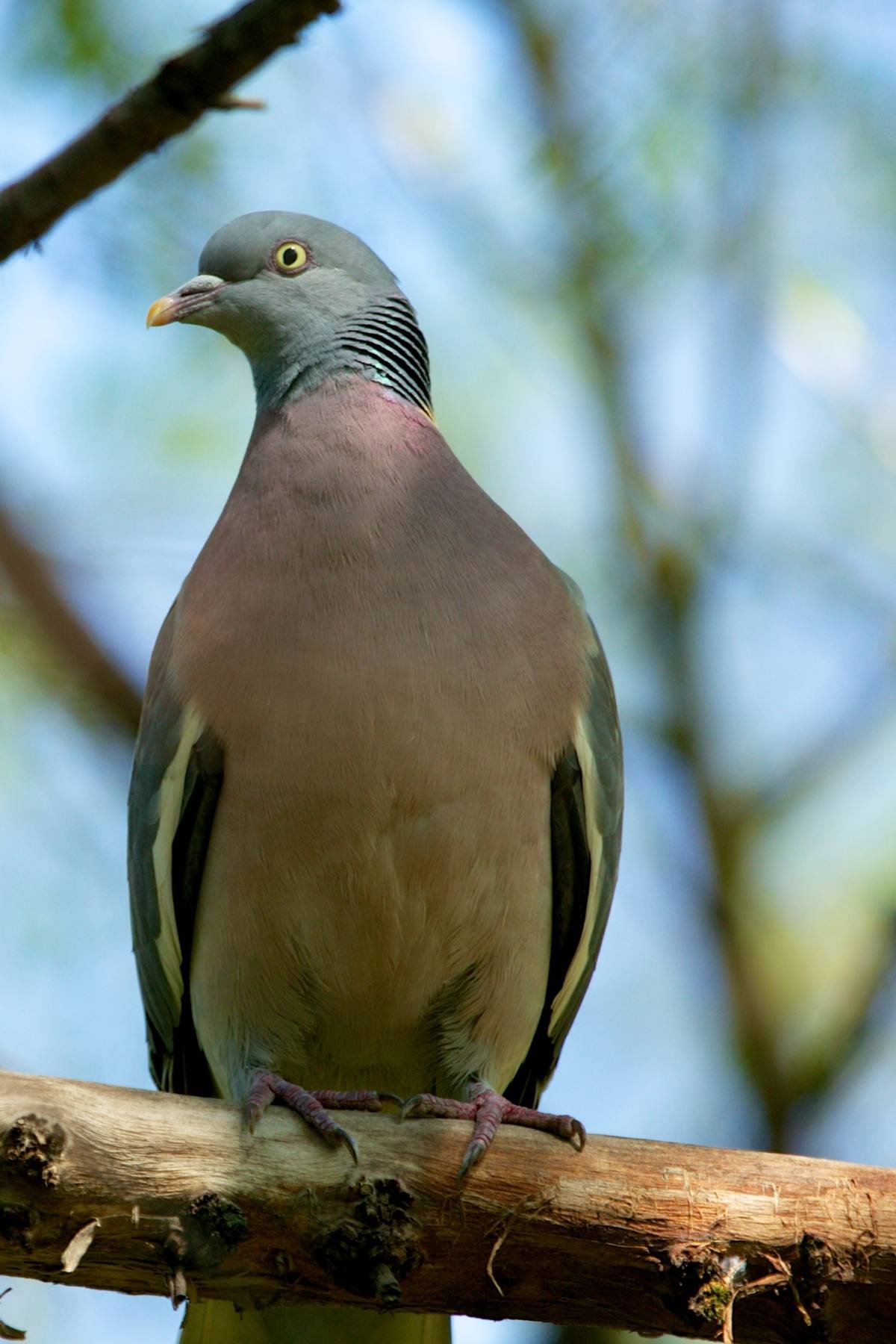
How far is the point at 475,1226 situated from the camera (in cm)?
295

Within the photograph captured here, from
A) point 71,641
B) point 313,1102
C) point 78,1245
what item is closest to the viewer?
point 78,1245

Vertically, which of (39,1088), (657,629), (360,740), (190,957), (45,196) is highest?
(657,629)

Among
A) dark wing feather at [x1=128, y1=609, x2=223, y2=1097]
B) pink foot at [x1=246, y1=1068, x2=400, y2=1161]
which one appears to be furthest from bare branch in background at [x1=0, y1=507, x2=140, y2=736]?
pink foot at [x1=246, y1=1068, x2=400, y2=1161]

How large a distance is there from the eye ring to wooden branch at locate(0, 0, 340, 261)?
168cm

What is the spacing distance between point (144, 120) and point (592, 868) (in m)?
2.18

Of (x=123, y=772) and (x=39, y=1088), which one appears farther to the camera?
(x=123, y=772)

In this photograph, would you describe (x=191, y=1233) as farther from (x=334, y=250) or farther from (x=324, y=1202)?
(x=334, y=250)

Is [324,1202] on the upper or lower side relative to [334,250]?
lower

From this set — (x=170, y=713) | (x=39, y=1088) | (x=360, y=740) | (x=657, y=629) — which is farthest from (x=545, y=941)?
(x=657, y=629)

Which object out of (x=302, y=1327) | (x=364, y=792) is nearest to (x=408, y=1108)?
(x=364, y=792)

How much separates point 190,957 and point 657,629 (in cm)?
217

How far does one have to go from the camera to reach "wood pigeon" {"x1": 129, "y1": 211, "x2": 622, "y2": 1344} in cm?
349

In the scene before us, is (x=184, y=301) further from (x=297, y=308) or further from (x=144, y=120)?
(x=144, y=120)

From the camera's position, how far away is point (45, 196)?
101 inches
